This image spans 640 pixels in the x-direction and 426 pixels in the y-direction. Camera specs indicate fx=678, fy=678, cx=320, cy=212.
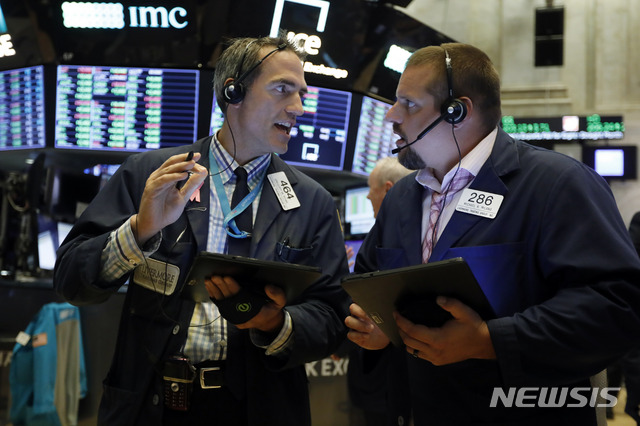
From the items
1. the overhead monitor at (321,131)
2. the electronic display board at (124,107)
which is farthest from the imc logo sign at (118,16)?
the overhead monitor at (321,131)

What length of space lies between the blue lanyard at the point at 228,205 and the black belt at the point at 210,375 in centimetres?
40

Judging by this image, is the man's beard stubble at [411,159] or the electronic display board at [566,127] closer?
the man's beard stubble at [411,159]

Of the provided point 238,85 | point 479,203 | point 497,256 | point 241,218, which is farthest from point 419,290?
point 238,85

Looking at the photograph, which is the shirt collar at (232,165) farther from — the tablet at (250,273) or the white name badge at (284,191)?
the tablet at (250,273)

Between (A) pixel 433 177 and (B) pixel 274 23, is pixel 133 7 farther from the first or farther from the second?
(A) pixel 433 177

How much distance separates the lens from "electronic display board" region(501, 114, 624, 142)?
10.1 meters

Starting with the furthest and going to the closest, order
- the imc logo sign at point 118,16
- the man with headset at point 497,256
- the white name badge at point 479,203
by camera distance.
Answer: the imc logo sign at point 118,16 → the white name badge at point 479,203 → the man with headset at point 497,256

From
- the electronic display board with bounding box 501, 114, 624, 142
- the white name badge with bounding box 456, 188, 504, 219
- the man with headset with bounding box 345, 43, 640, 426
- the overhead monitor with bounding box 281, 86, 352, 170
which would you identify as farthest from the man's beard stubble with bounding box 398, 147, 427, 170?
the electronic display board with bounding box 501, 114, 624, 142

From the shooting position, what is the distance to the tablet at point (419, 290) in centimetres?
148

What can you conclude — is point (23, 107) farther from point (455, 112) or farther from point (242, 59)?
point (455, 112)

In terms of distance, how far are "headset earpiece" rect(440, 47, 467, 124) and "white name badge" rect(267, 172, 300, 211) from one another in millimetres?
560

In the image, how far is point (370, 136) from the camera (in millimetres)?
5656

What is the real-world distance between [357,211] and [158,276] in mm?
4266

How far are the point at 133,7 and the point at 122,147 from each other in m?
1.07
